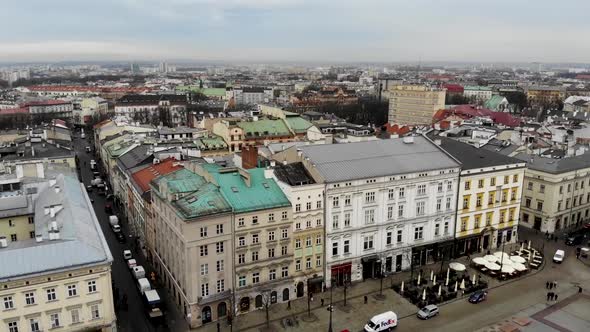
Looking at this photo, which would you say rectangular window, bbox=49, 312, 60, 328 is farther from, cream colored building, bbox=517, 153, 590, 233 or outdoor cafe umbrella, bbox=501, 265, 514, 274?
cream colored building, bbox=517, 153, 590, 233

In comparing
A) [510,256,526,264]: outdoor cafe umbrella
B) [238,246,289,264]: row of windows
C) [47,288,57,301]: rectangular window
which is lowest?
[510,256,526,264]: outdoor cafe umbrella

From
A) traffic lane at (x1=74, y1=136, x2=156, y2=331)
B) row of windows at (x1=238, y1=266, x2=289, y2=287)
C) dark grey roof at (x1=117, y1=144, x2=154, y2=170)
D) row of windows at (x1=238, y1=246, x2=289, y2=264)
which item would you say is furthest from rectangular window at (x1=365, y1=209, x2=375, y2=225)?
dark grey roof at (x1=117, y1=144, x2=154, y2=170)

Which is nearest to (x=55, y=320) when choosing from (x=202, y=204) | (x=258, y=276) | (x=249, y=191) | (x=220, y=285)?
(x=220, y=285)

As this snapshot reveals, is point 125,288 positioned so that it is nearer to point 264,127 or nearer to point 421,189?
point 421,189

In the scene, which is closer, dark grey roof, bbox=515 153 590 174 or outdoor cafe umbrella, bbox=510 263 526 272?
outdoor cafe umbrella, bbox=510 263 526 272

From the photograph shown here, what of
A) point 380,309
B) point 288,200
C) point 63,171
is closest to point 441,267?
point 380,309

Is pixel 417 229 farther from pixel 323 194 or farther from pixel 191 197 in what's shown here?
pixel 191 197

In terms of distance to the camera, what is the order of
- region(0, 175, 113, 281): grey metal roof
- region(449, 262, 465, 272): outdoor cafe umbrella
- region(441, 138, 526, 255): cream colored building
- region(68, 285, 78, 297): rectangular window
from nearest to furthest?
region(0, 175, 113, 281): grey metal roof, region(68, 285, 78, 297): rectangular window, region(449, 262, 465, 272): outdoor cafe umbrella, region(441, 138, 526, 255): cream colored building
